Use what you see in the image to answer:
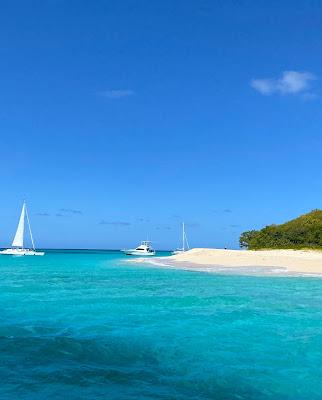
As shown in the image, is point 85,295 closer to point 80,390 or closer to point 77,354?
point 77,354

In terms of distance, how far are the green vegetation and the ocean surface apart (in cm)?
6414

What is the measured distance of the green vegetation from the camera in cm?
8675

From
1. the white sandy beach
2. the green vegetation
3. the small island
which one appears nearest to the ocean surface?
the white sandy beach

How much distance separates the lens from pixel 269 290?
30844 mm

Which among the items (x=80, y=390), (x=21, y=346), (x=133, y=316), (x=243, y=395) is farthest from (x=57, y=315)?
(x=243, y=395)

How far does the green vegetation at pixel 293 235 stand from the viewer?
8675 centimetres

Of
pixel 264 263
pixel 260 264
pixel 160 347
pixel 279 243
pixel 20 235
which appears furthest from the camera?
pixel 20 235

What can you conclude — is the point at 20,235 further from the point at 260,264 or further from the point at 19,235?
the point at 260,264

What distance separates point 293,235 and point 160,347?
81699 millimetres

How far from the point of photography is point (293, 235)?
90.9 meters

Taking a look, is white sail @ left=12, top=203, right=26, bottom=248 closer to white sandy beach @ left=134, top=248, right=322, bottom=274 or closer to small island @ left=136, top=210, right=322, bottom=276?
small island @ left=136, top=210, right=322, bottom=276

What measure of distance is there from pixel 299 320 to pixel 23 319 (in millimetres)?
12450

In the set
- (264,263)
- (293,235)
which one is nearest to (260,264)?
(264,263)

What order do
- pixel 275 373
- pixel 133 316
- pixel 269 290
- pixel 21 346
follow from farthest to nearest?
pixel 269 290 → pixel 133 316 → pixel 21 346 → pixel 275 373
